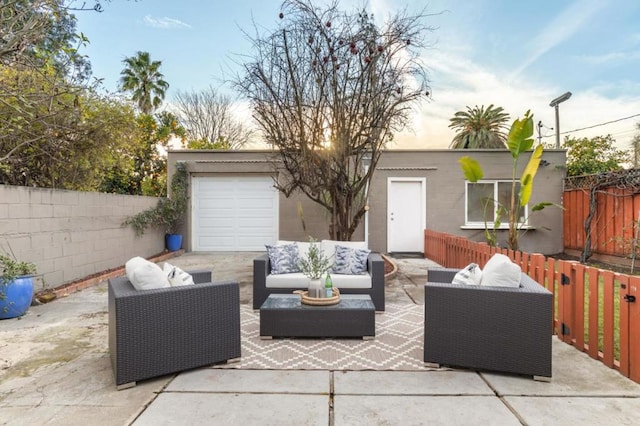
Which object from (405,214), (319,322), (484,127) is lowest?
(319,322)

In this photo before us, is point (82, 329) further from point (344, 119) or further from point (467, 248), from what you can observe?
point (467, 248)

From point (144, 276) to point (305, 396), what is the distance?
150 cm

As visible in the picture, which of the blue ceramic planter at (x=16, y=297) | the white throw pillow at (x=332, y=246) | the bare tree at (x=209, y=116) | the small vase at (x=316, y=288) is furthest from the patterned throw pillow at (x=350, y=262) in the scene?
the bare tree at (x=209, y=116)

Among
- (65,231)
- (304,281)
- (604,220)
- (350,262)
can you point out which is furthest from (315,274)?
(604,220)

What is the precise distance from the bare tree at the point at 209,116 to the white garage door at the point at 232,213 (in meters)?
10.6

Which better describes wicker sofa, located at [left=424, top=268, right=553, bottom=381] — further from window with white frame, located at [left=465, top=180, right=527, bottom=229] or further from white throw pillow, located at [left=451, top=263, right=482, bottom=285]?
window with white frame, located at [left=465, top=180, right=527, bottom=229]

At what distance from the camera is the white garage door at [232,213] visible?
1055 centimetres

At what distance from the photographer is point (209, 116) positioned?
2077 cm

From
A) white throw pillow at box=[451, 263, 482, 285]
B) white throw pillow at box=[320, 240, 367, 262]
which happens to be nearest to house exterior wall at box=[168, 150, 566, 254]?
white throw pillow at box=[320, 240, 367, 262]

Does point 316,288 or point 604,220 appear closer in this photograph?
point 316,288

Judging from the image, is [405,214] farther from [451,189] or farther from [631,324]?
[631,324]

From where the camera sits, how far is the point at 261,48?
246 inches

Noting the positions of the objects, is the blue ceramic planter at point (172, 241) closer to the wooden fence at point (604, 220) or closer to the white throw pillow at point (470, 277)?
the white throw pillow at point (470, 277)

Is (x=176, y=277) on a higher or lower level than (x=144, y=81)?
lower
